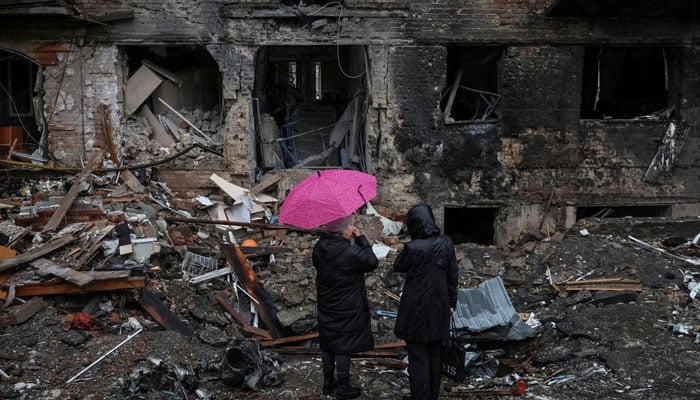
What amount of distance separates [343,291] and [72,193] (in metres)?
5.60

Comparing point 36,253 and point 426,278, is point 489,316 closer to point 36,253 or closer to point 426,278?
point 426,278

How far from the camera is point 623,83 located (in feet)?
41.0

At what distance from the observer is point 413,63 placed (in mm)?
10375

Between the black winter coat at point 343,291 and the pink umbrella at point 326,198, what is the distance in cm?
27

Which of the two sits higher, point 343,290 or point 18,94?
point 18,94

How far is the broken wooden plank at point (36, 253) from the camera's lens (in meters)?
6.76

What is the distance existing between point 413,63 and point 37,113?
6751 mm

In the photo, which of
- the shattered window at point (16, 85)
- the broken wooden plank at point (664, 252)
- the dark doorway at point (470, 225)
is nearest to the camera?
the broken wooden plank at point (664, 252)

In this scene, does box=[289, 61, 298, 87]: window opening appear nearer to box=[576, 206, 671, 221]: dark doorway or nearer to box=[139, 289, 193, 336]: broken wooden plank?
box=[576, 206, 671, 221]: dark doorway

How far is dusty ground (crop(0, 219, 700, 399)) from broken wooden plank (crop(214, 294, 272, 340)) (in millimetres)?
78

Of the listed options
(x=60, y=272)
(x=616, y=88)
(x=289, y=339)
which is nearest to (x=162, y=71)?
(x=60, y=272)

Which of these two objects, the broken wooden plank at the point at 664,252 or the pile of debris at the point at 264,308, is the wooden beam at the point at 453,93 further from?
the broken wooden plank at the point at 664,252

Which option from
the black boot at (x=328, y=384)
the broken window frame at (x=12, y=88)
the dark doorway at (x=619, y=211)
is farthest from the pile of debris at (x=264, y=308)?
the broken window frame at (x=12, y=88)

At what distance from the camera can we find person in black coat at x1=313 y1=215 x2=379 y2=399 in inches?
187
